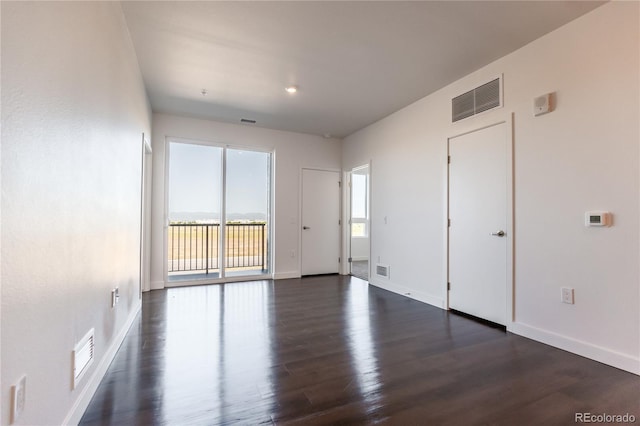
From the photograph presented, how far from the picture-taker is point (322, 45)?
278 cm

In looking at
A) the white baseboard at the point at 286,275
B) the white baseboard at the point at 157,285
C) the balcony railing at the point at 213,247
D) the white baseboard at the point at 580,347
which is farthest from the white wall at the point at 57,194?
the white baseboard at the point at 580,347

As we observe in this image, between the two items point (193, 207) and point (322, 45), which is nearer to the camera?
point (322, 45)

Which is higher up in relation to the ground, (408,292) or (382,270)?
(382,270)

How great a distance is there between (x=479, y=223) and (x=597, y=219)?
105 cm

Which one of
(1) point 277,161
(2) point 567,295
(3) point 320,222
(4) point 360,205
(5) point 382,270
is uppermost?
(1) point 277,161

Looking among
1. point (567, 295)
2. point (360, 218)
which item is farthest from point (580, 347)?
point (360, 218)

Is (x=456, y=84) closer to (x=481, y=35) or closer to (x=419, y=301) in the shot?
(x=481, y=35)

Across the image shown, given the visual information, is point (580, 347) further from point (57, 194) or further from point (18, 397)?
point (57, 194)

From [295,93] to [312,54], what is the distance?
94 centimetres

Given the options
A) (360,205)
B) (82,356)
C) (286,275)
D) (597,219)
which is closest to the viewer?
A: (82,356)

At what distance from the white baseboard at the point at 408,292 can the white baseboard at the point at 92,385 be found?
335 cm

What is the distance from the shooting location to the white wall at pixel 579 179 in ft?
7.02

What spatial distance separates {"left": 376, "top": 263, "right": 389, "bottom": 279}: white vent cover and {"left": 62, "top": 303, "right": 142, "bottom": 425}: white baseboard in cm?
344

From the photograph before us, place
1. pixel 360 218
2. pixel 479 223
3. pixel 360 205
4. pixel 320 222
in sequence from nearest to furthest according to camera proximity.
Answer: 1. pixel 479 223
2. pixel 320 222
3. pixel 360 218
4. pixel 360 205
